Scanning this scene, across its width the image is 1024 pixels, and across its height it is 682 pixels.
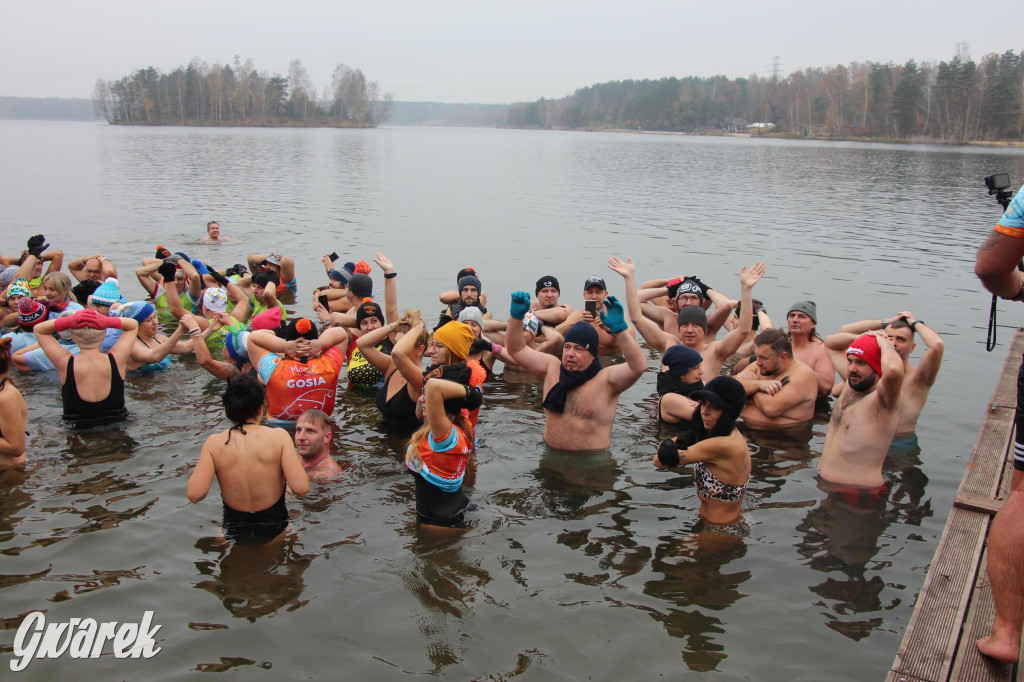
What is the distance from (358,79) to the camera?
180000mm

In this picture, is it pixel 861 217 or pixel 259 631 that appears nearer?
pixel 259 631

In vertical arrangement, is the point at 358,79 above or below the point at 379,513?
above

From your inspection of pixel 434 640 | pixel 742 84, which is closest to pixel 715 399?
pixel 434 640

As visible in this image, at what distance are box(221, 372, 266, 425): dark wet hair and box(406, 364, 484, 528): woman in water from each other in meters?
1.18

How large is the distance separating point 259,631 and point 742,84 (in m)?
211

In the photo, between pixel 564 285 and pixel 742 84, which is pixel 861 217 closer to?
pixel 564 285

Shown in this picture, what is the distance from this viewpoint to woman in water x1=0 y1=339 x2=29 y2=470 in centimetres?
624

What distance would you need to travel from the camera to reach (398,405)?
7.82m

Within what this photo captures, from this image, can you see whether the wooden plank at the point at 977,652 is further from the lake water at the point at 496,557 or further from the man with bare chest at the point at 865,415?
the man with bare chest at the point at 865,415

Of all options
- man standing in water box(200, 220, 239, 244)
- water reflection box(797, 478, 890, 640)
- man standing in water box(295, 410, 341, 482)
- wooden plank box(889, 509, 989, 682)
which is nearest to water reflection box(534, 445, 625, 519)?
water reflection box(797, 478, 890, 640)

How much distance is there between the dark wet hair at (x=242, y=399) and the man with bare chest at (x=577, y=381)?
2.63 m

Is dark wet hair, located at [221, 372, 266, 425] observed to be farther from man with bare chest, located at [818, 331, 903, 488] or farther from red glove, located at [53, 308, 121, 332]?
man with bare chest, located at [818, 331, 903, 488]

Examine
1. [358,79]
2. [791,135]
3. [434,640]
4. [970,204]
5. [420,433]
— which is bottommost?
[434,640]

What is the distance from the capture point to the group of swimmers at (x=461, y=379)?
5.22 meters
